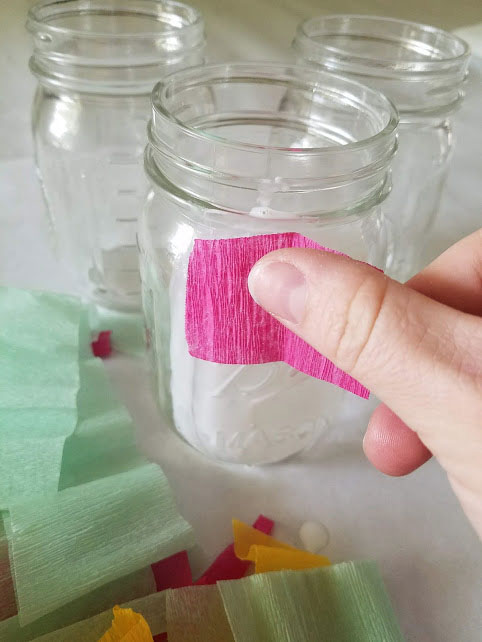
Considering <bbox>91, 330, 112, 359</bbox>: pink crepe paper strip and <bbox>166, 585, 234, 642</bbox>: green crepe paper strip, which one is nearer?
<bbox>166, 585, 234, 642</bbox>: green crepe paper strip

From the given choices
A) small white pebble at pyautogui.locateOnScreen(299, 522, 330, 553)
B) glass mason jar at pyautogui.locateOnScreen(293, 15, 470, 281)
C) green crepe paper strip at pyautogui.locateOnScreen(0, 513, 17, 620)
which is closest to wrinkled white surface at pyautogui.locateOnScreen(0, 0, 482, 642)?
small white pebble at pyautogui.locateOnScreen(299, 522, 330, 553)

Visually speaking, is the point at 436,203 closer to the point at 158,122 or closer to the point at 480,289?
the point at 480,289

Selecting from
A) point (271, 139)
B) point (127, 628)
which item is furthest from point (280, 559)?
point (271, 139)

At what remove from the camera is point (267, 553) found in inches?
17.7

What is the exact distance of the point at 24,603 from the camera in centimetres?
39

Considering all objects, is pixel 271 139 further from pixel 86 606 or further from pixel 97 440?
pixel 86 606

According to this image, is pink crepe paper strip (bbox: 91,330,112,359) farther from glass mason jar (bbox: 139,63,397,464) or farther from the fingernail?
the fingernail

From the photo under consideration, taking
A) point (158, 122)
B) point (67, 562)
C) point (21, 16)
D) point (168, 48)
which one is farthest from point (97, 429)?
point (21, 16)

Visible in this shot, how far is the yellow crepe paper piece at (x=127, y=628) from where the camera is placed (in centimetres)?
37

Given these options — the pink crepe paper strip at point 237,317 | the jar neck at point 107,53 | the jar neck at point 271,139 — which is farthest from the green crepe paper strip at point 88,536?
→ the jar neck at point 107,53

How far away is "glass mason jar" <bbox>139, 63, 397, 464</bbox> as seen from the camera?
38cm

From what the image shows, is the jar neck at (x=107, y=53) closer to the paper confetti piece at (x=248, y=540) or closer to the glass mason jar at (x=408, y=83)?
the glass mason jar at (x=408, y=83)

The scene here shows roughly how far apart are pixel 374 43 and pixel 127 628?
2.21ft

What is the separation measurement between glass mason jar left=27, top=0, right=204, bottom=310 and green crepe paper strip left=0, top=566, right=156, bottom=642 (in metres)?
0.34
